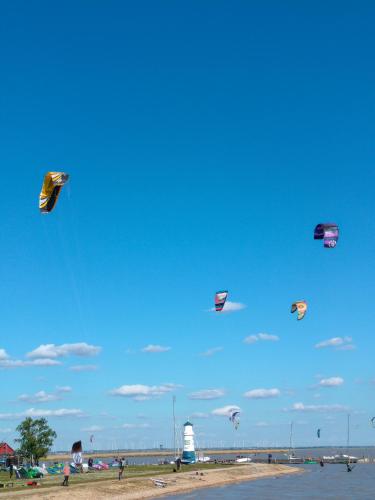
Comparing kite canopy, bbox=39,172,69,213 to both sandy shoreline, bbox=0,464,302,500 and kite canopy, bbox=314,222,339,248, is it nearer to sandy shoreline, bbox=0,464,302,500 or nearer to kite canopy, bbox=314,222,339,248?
sandy shoreline, bbox=0,464,302,500

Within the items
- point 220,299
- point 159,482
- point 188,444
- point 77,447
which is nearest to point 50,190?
point 77,447

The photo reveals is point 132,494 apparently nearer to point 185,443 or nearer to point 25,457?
point 185,443

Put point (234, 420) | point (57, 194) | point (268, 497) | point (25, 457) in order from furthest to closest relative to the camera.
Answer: point (234, 420) < point (25, 457) < point (268, 497) < point (57, 194)

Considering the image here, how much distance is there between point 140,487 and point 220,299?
24.9 meters

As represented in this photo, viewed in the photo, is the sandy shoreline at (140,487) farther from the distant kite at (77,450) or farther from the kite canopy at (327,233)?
the kite canopy at (327,233)

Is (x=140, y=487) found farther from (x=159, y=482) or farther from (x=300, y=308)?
(x=300, y=308)

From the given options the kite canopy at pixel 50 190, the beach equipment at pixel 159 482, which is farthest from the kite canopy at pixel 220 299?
the kite canopy at pixel 50 190

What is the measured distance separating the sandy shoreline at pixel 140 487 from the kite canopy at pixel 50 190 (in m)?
15.1

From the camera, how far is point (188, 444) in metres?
68.9

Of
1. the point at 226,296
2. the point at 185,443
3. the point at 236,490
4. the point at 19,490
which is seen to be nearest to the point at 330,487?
the point at 236,490

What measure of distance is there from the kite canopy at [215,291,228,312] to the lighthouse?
11428 mm

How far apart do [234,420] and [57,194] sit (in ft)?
233

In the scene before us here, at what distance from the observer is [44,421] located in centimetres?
8675

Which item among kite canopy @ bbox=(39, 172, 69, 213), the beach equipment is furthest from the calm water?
kite canopy @ bbox=(39, 172, 69, 213)
